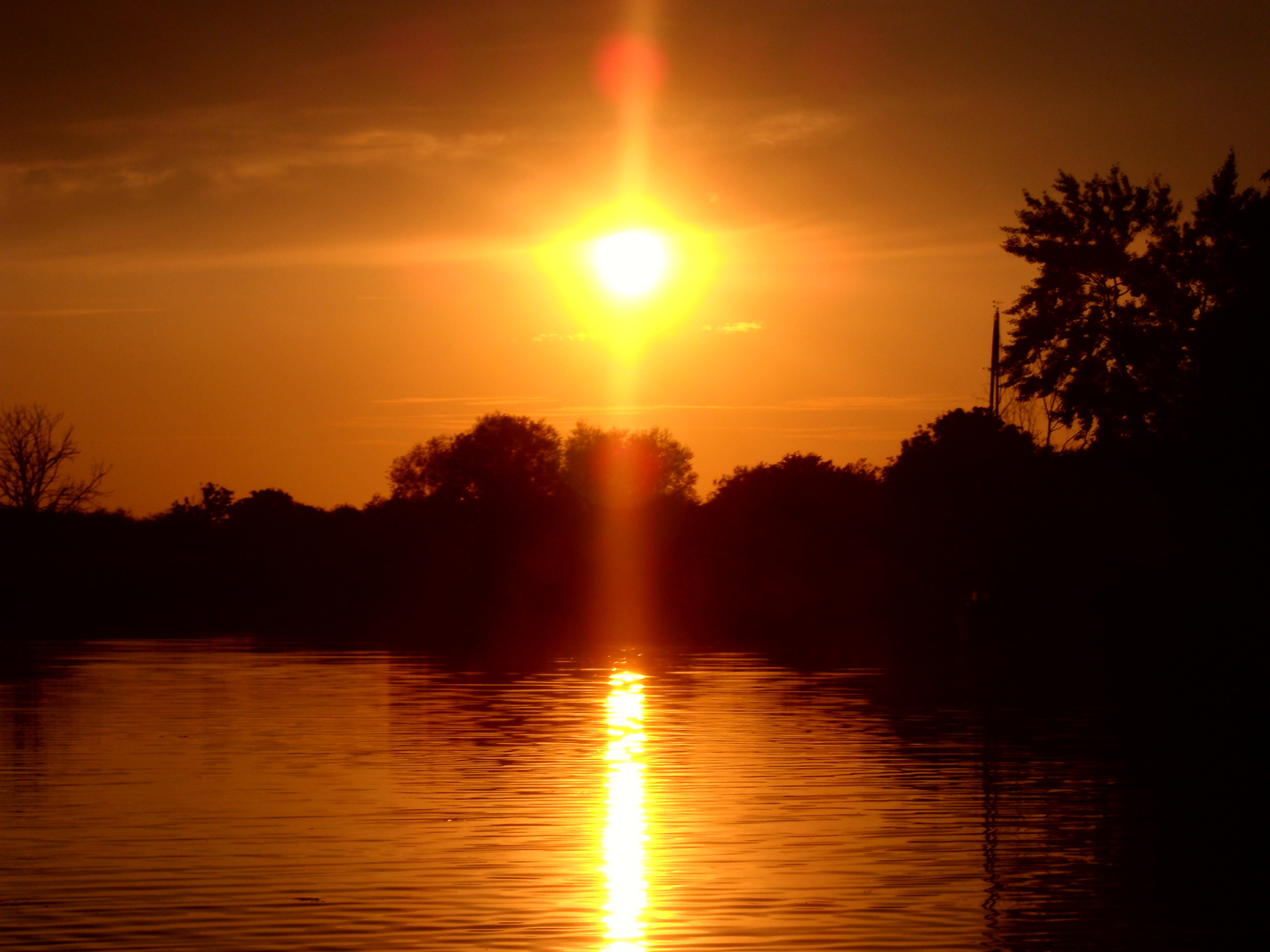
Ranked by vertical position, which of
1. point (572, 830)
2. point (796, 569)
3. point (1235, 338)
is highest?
point (1235, 338)

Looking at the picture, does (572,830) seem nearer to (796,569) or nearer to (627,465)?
(796,569)

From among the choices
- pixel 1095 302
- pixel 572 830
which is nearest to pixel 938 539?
pixel 1095 302

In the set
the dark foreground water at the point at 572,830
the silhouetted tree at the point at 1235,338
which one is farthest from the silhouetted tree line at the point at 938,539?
the dark foreground water at the point at 572,830

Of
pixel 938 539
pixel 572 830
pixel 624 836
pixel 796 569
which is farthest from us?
pixel 796 569

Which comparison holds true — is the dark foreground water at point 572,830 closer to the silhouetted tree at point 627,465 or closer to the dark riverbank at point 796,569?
the dark riverbank at point 796,569

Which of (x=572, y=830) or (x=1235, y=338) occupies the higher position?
(x=1235, y=338)

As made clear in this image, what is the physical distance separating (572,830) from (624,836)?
534 millimetres

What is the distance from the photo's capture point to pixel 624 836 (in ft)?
46.1

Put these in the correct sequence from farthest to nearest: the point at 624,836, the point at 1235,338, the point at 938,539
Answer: the point at 938,539 < the point at 1235,338 < the point at 624,836

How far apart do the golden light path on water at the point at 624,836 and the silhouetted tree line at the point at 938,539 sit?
626 inches

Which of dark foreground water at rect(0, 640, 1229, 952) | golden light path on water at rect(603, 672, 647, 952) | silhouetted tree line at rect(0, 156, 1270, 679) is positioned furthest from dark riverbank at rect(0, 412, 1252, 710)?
golden light path on water at rect(603, 672, 647, 952)

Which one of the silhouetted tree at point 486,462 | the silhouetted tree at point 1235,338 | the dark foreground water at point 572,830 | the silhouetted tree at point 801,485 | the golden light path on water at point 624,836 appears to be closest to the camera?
the golden light path on water at point 624,836

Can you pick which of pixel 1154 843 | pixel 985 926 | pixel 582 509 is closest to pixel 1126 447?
pixel 1154 843

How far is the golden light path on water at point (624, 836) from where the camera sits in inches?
416
